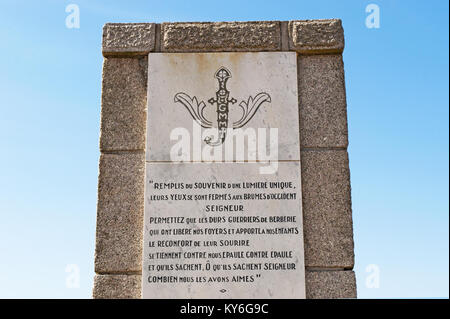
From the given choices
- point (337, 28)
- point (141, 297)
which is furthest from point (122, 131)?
point (337, 28)

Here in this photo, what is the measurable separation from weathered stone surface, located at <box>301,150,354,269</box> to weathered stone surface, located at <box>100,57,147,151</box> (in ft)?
5.18

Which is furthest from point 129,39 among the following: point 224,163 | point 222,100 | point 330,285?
point 330,285

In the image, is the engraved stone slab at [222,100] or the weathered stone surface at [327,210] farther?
the engraved stone slab at [222,100]

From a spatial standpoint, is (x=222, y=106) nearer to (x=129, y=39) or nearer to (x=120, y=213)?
(x=129, y=39)

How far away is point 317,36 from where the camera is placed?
508cm

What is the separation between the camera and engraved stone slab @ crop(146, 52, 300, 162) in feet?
15.7

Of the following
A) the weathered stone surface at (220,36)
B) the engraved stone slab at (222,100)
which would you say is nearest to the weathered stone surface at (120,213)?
the engraved stone slab at (222,100)

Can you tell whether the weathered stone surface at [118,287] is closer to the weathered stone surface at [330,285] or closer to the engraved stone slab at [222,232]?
the engraved stone slab at [222,232]

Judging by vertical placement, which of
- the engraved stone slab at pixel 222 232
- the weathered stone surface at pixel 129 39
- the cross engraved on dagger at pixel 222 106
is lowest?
the engraved stone slab at pixel 222 232

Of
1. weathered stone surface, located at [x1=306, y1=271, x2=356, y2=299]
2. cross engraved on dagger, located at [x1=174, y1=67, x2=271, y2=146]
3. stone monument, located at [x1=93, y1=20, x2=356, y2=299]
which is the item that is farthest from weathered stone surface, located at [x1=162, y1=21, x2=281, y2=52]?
weathered stone surface, located at [x1=306, y1=271, x2=356, y2=299]

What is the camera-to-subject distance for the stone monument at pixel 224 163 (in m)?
4.53

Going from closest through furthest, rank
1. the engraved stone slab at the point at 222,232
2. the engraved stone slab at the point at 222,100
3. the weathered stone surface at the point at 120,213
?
1. the engraved stone slab at the point at 222,232
2. the weathered stone surface at the point at 120,213
3. the engraved stone slab at the point at 222,100

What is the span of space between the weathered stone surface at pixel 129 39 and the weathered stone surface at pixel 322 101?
149 centimetres
